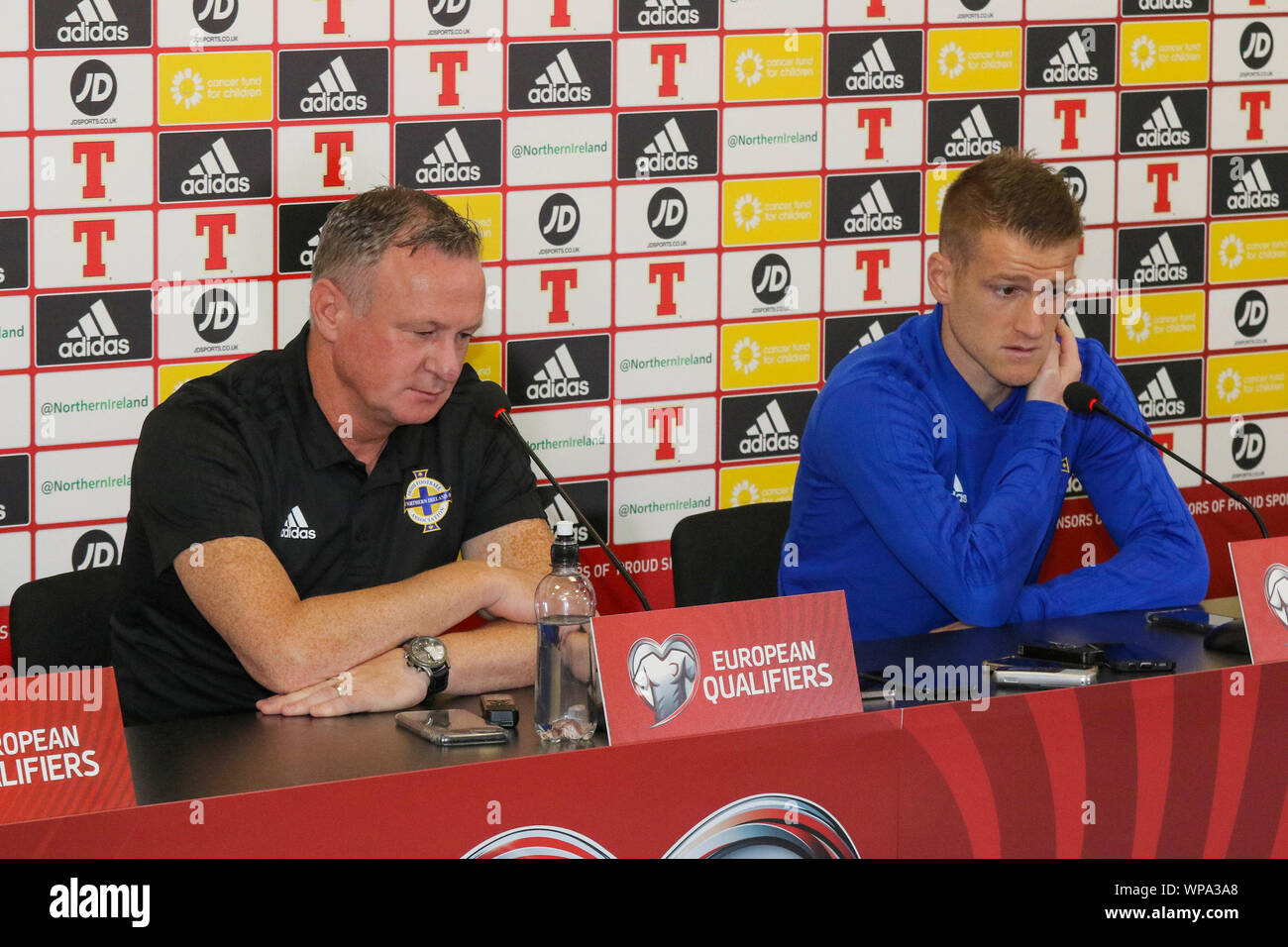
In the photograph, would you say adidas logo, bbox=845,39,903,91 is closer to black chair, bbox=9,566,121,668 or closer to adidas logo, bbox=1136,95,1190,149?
adidas logo, bbox=1136,95,1190,149

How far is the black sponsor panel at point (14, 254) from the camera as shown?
2.95 meters

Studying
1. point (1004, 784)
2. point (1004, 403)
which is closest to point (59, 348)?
point (1004, 403)

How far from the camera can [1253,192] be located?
4.17 metres

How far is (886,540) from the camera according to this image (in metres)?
2.42

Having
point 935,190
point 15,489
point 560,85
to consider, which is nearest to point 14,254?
point 15,489

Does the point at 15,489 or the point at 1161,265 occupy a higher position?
the point at 1161,265

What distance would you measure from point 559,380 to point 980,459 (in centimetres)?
116

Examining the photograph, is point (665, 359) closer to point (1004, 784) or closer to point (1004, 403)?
point (1004, 403)

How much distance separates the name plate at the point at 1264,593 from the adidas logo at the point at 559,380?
1704mm

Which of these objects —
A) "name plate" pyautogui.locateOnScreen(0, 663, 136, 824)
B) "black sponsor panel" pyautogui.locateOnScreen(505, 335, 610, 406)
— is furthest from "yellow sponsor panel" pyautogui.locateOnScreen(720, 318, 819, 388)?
"name plate" pyautogui.locateOnScreen(0, 663, 136, 824)

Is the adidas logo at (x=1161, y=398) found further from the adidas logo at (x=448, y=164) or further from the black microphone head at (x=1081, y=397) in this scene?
the adidas logo at (x=448, y=164)

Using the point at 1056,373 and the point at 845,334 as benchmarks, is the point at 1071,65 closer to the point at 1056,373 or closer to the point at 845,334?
the point at 845,334

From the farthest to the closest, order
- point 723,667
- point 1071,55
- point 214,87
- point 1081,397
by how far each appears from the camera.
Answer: point 1071,55 < point 214,87 < point 1081,397 < point 723,667
